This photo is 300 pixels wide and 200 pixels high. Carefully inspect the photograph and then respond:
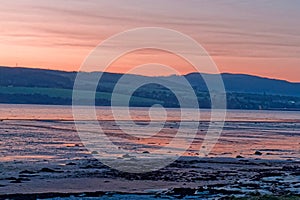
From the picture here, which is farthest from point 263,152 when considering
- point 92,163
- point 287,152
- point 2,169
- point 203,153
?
point 2,169

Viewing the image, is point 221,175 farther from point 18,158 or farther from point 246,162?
point 18,158

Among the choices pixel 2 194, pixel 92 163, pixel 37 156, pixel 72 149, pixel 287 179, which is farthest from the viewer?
pixel 72 149

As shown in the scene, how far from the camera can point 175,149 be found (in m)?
63.1

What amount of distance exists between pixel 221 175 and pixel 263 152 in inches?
876

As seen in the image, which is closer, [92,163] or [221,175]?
[221,175]

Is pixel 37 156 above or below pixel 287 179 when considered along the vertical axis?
above

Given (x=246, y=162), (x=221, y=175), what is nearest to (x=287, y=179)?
(x=221, y=175)

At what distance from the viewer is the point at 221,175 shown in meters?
42.6

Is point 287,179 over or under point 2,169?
under

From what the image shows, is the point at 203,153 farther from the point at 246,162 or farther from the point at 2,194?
the point at 2,194

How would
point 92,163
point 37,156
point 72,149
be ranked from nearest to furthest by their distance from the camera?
1. point 92,163
2. point 37,156
3. point 72,149

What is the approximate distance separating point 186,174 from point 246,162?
1101cm

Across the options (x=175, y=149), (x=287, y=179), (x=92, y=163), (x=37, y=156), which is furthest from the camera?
(x=175, y=149)

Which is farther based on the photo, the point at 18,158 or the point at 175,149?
the point at 175,149
